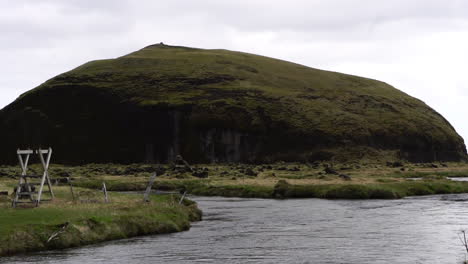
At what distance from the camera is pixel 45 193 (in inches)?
2206

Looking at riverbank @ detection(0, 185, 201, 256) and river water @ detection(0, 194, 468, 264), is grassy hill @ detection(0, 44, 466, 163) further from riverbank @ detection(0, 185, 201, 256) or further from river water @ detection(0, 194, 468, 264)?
riverbank @ detection(0, 185, 201, 256)

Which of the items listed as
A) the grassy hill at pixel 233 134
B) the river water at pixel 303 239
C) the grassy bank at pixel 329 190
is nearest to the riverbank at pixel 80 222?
the river water at pixel 303 239

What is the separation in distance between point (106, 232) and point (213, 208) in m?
25.6

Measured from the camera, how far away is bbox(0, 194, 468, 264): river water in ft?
119

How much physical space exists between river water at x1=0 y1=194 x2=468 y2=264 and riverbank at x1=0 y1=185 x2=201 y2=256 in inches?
39.4

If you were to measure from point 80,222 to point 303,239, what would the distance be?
14.7 m

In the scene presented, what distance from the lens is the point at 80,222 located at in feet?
135

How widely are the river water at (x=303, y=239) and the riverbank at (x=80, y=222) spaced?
1.00 meters

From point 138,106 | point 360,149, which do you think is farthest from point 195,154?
point 360,149

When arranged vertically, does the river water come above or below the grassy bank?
below

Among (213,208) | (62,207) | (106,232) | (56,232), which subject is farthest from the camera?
(213,208)

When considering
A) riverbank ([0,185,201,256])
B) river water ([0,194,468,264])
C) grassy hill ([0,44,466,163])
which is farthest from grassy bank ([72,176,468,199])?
grassy hill ([0,44,466,163])

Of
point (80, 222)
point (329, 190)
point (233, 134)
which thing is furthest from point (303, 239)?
point (233, 134)

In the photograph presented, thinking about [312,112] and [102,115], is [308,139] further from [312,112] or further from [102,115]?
[102,115]
